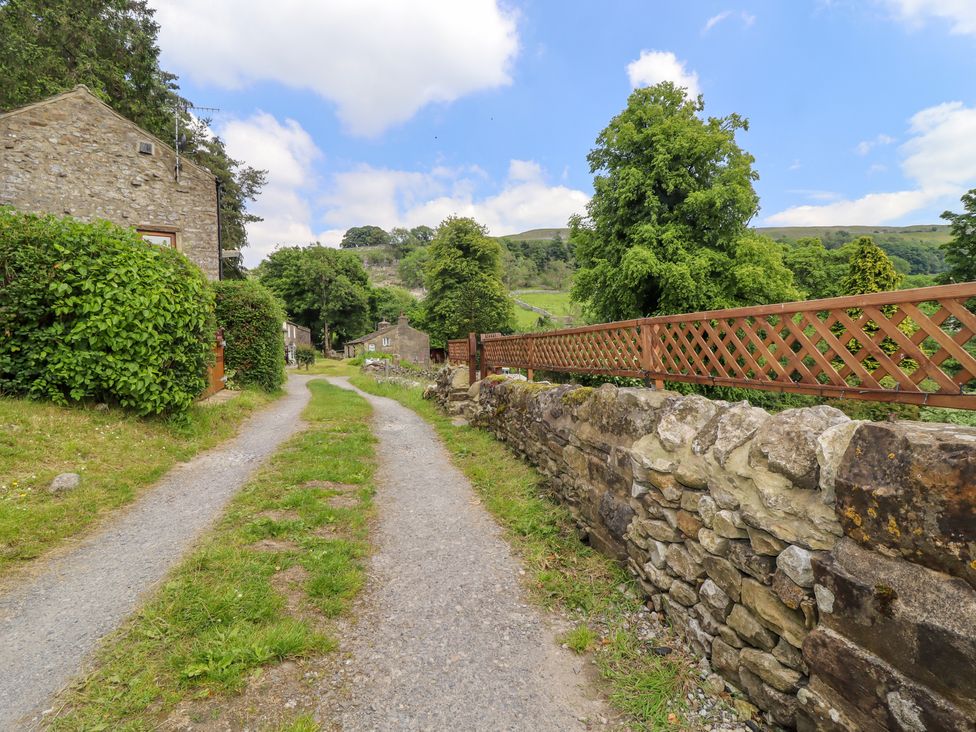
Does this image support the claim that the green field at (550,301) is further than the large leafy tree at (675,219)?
Yes

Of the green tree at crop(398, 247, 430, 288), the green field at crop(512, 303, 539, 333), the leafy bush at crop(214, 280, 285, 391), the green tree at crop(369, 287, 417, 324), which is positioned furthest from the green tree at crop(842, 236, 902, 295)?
the green tree at crop(398, 247, 430, 288)

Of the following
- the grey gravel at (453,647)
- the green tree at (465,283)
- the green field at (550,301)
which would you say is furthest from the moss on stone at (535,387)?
the green field at (550,301)

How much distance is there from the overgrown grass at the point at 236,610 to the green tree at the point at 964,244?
2492cm

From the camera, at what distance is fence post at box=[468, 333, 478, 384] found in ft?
36.2

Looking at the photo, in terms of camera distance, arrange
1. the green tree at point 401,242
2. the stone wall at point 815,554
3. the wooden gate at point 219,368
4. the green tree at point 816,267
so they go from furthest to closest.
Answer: the green tree at point 401,242, the green tree at point 816,267, the wooden gate at point 219,368, the stone wall at point 815,554

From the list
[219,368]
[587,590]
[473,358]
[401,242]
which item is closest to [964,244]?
[473,358]

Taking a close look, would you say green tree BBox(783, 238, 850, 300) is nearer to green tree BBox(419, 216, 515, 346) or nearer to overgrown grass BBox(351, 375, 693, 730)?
green tree BBox(419, 216, 515, 346)

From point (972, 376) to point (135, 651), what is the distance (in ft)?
16.3

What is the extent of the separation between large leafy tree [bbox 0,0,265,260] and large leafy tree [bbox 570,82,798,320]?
1943 centimetres

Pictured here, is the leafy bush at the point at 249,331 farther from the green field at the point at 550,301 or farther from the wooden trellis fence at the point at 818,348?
the green field at the point at 550,301

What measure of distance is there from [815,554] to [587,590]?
6.30ft

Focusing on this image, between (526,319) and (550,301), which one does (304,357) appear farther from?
(550,301)

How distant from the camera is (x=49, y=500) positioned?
14.6 ft

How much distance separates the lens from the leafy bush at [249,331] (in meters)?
14.3
